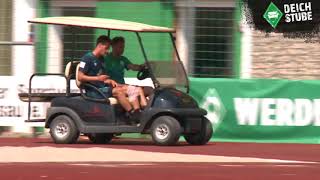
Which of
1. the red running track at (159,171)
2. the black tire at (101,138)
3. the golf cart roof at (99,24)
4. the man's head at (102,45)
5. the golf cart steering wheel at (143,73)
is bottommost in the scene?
the black tire at (101,138)

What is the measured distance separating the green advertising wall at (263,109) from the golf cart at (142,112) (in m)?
1.53

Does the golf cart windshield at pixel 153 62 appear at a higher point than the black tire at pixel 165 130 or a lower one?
higher

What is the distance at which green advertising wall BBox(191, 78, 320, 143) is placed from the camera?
45.6 feet

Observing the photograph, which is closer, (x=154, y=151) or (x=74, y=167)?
(x=74, y=167)

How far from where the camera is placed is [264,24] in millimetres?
15945

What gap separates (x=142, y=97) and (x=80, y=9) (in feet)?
15.1

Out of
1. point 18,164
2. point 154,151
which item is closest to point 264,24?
point 154,151

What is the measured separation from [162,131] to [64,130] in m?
1.62

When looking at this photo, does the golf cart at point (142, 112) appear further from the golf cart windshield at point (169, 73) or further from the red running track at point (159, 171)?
the red running track at point (159, 171)

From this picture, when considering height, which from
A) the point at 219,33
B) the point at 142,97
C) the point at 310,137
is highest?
the point at 219,33

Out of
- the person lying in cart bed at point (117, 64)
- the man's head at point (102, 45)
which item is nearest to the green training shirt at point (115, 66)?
the person lying in cart bed at point (117, 64)

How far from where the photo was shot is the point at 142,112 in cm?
1220

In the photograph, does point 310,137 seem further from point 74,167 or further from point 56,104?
point 74,167

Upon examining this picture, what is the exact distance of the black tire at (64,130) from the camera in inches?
488
